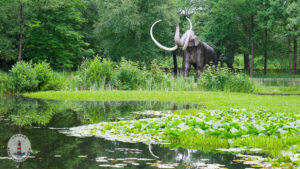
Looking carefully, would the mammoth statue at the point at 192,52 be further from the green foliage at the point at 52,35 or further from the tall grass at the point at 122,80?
the green foliage at the point at 52,35

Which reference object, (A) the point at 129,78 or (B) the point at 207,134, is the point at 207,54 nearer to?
(A) the point at 129,78

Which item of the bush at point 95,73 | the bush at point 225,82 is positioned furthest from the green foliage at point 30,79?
the bush at point 225,82

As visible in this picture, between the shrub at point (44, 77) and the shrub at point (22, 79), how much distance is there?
27cm

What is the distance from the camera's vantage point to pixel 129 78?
57.6 ft

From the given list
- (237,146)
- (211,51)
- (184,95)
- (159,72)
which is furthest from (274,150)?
(211,51)

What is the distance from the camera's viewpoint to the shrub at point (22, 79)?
639 inches

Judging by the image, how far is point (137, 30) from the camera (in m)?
30.2

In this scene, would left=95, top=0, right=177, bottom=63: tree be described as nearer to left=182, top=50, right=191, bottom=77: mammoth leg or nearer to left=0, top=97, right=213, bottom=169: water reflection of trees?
left=182, top=50, right=191, bottom=77: mammoth leg

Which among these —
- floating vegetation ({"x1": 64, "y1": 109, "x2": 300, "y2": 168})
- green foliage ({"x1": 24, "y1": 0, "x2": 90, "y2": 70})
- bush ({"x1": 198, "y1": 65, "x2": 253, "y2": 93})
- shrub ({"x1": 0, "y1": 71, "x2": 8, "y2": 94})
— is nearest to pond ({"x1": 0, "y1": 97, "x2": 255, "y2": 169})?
floating vegetation ({"x1": 64, "y1": 109, "x2": 300, "y2": 168})

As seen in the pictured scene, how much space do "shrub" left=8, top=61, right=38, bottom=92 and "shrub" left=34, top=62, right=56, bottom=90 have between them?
0.90 ft

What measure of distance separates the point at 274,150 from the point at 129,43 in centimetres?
2802

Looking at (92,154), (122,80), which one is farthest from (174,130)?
(122,80)

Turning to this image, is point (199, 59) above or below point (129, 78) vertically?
above

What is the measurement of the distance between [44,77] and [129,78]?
13.1 ft
